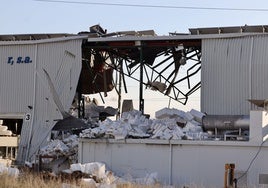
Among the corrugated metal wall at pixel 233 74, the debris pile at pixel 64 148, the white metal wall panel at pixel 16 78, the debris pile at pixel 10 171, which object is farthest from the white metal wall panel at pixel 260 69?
the debris pile at pixel 10 171

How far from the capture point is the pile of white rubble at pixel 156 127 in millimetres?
27938

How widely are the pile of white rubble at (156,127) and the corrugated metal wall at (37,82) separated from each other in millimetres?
6769

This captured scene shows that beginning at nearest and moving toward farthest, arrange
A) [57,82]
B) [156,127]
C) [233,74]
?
[156,127], [233,74], [57,82]

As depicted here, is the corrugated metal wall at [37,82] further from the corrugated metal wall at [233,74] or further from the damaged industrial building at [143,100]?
the corrugated metal wall at [233,74]

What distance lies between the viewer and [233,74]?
112ft

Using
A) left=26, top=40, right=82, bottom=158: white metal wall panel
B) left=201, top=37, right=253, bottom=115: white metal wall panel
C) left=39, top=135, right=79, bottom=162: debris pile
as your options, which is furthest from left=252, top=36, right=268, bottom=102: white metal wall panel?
left=26, top=40, right=82, bottom=158: white metal wall panel

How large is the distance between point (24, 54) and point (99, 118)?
6.87 m

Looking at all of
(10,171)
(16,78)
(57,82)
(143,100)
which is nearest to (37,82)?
(57,82)

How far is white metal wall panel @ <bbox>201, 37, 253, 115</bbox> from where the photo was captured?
33.8 meters

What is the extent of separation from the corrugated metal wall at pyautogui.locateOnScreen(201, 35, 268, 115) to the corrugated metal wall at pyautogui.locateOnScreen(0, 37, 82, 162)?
844cm

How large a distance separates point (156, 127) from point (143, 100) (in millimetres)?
8024

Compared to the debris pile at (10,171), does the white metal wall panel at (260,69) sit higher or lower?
higher

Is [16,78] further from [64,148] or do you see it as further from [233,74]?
[233,74]

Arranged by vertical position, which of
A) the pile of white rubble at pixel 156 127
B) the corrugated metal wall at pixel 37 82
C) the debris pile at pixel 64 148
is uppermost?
the corrugated metal wall at pixel 37 82
